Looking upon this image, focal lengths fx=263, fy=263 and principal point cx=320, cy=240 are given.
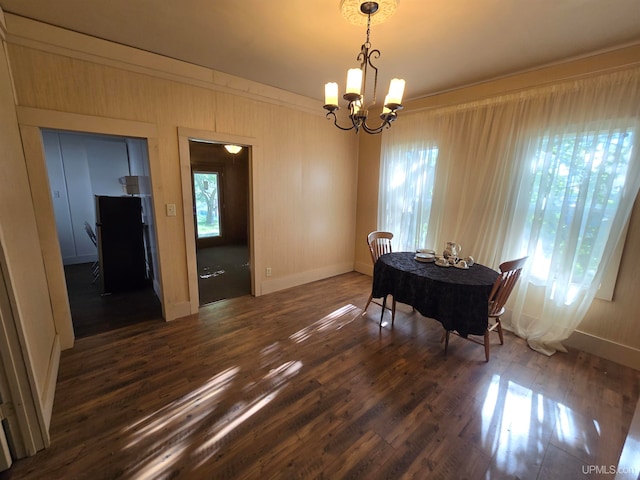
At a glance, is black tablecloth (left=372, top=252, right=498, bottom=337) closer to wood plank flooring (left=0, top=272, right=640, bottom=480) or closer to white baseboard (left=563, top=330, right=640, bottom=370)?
wood plank flooring (left=0, top=272, right=640, bottom=480)

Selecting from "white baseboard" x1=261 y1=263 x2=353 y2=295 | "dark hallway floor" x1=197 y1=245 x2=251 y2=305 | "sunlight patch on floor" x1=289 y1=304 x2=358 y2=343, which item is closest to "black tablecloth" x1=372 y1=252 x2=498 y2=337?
"sunlight patch on floor" x1=289 y1=304 x2=358 y2=343

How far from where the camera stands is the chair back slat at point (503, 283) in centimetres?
214

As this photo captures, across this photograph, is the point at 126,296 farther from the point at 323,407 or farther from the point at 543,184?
the point at 543,184

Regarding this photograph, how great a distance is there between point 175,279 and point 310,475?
Result: 2364mm

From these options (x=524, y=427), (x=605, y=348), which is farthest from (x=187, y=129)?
(x=605, y=348)

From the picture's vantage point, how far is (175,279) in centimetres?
296

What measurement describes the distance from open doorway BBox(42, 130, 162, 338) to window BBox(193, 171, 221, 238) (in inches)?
60.4

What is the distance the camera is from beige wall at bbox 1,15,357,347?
2148 millimetres

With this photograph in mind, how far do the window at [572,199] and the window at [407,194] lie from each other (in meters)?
1.10

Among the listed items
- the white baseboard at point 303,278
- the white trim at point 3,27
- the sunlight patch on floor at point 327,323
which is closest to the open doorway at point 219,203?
the white baseboard at point 303,278

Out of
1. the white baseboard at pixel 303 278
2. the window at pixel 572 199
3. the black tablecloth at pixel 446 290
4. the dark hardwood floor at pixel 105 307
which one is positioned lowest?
the dark hardwood floor at pixel 105 307

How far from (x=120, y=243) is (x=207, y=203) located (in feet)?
10.6

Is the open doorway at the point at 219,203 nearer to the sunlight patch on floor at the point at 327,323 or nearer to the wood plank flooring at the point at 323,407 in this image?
the sunlight patch on floor at the point at 327,323

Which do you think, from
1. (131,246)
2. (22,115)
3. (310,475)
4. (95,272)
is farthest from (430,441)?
(95,272)
